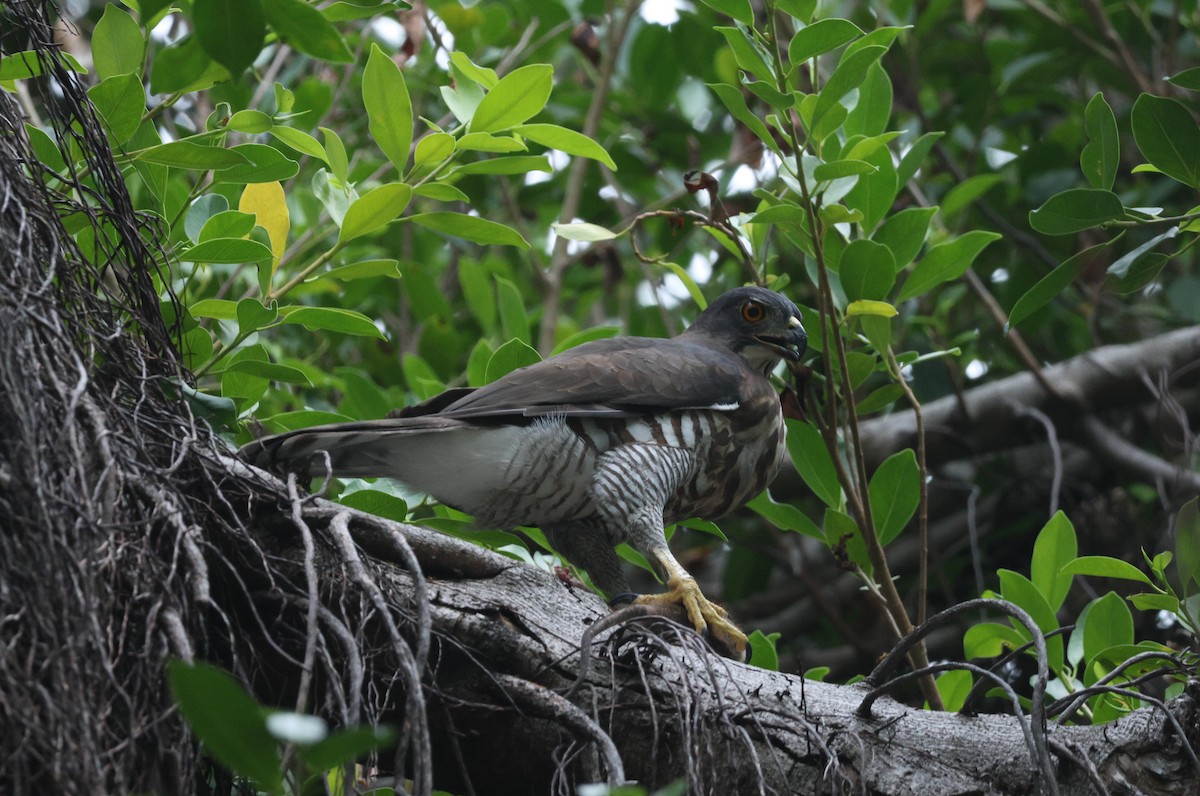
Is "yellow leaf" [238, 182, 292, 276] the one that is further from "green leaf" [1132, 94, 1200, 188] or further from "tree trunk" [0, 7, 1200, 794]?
"green leaf" [1132, 94, 1200, 188]

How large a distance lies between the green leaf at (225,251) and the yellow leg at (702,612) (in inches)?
48.0

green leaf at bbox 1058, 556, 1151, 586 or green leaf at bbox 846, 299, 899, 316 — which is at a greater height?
green leaf at bbox 846, 299, 899, 316

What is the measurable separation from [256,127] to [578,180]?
268 cm

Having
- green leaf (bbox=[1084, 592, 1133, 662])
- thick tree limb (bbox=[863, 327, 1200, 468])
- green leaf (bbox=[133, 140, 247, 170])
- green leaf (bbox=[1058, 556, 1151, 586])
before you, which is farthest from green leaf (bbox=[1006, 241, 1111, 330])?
thick tree limb (bbox=[863, 327, 1200, 468])

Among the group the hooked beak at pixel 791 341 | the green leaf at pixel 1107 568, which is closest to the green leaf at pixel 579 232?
the hooked beak at pixel 791 341

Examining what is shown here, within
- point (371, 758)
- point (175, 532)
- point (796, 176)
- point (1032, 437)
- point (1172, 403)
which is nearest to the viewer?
point (175, 532)

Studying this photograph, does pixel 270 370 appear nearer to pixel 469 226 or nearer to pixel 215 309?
pixel 215 309

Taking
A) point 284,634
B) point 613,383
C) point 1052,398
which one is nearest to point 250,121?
point 284,634

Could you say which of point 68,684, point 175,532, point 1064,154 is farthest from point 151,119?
point 1064,154

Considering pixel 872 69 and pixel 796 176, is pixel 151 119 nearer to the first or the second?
pixel 796 176

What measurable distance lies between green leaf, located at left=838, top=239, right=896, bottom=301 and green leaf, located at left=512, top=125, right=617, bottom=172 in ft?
2.25

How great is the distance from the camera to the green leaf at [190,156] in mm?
2418

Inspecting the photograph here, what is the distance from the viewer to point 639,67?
545 cm

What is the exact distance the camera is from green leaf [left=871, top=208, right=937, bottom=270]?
3182 mm
